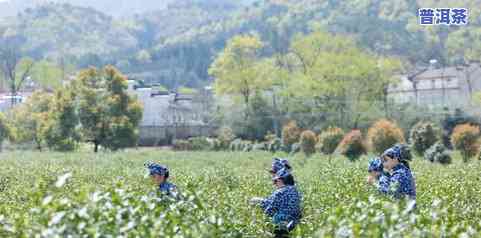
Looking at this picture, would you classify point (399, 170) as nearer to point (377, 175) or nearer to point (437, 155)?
point (377, 175)

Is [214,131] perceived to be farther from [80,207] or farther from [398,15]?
[398,15]

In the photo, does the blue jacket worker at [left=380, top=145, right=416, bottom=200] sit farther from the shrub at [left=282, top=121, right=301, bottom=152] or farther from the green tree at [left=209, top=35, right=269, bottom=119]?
the green tree at [left=209, top=35, right=269, bottom=119]

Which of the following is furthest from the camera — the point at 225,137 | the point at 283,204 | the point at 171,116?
the point at 171,116

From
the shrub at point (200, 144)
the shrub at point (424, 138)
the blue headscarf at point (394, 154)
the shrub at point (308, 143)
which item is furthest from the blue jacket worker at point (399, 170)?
the shrub at point (200, 144)

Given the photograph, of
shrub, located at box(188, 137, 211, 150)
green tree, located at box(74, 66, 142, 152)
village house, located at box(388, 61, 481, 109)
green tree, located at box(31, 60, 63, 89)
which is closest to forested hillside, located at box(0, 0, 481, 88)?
village house, located at box(388, 61, 481, 109)

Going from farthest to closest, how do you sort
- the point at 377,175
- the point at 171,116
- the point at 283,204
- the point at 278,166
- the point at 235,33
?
the point at 235,33 → the point at 171,116 → the point at 377,175 → the point at 278,166 → the point at 283,204

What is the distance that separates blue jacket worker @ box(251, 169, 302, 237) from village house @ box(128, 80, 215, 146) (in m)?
49.8

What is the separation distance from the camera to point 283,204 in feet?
29.7

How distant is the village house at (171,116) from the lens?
212 feet

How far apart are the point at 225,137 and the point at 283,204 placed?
44.1 metres

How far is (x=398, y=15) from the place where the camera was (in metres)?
124

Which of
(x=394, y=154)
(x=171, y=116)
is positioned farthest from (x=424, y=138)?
(x=171, y=116)

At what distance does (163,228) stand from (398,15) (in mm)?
122109

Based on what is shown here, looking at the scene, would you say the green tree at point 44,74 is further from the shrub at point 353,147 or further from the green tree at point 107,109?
the shrub at point 353,147
